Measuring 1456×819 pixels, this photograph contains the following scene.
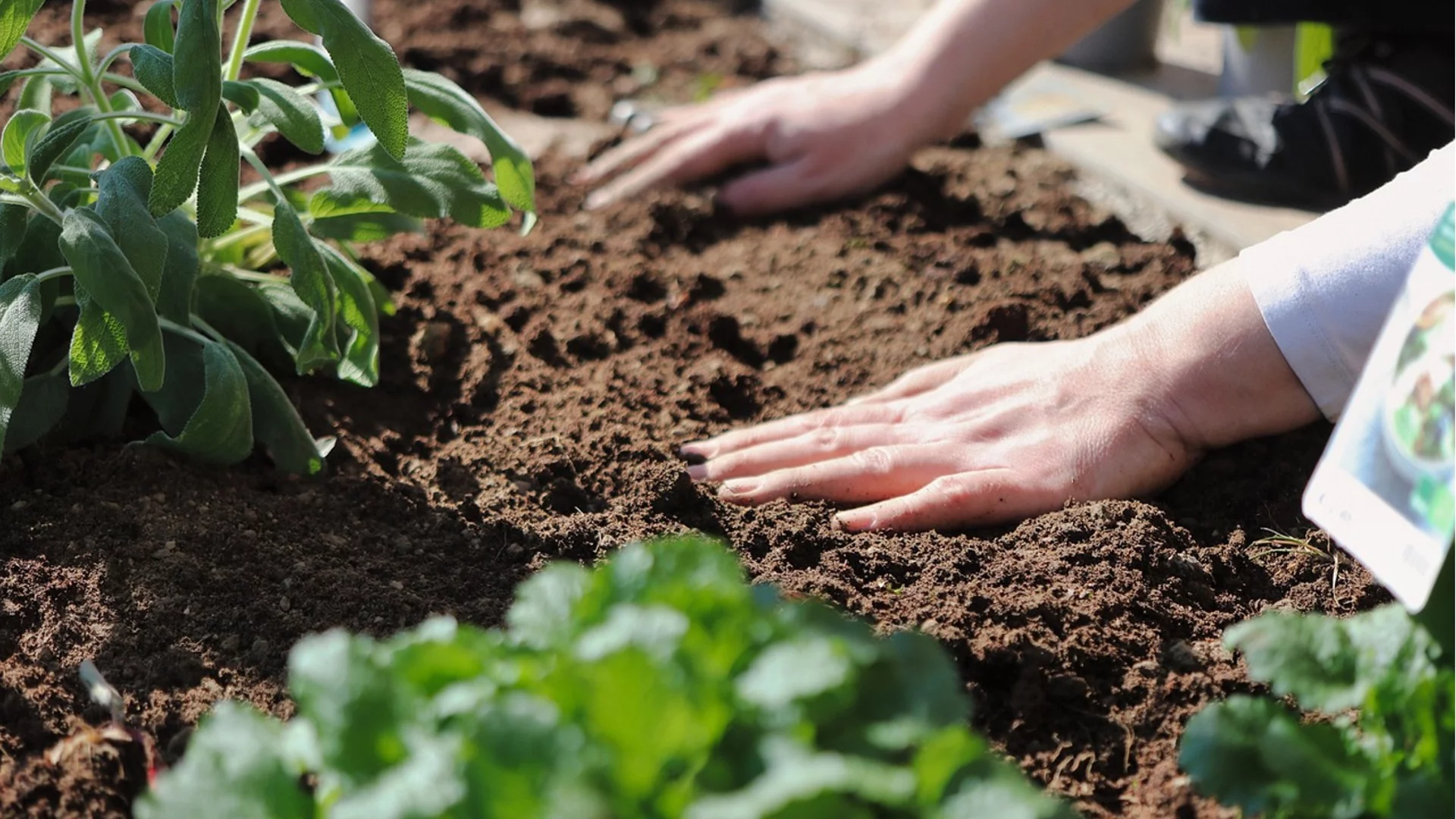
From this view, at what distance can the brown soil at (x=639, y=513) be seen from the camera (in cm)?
149

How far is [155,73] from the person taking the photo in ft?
5.03

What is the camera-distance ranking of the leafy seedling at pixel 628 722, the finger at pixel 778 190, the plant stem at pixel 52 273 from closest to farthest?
the leafy seedling at pixel 628 722, the plant stem at pixel 52 273, the finger at pixel 778 190

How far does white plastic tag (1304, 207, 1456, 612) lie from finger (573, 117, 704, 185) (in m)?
2.10

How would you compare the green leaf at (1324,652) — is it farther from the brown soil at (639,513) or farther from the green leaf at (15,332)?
the green leaf at (15,332)

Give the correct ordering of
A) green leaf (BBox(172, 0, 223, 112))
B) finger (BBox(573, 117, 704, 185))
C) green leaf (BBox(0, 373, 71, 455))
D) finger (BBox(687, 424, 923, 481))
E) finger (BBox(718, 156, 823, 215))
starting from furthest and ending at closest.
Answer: finger (BBox(573, 117, 704, 185))
finger (BBox(718, 156, 823, 215))
finger (BBox(687, 424, 923, 481))
green leaf (BBox(0, 373, 71, 455))
green leaf (BBox(172, 0, 223, 112))

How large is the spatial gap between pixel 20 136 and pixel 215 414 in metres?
0.41

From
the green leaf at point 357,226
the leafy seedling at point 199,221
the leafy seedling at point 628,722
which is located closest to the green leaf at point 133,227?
the leafy seedling at point 199,221

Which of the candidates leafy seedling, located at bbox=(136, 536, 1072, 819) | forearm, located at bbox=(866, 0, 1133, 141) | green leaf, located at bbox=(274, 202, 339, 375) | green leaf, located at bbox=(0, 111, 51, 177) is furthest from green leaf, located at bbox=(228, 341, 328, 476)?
forearm, located at bbox=(866, 0, 1133, 141)

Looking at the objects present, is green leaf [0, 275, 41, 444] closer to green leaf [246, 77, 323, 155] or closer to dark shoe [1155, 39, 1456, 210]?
green leaf [246, 77, 323, 155]

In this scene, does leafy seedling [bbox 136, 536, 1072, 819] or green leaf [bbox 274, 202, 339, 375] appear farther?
green leaf [bbox 274, 202, 339, 375]

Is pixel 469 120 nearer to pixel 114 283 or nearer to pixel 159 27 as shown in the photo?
pixel 159 27

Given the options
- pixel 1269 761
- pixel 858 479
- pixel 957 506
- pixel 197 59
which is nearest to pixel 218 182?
pixel 197 59

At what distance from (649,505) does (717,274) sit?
983 mm

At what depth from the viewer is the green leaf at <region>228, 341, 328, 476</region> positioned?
1799 millimetres
